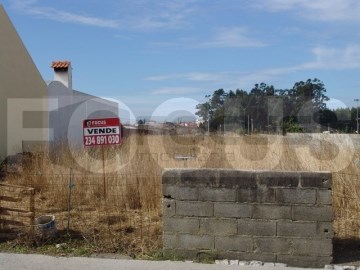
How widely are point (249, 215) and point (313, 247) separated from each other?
764mm

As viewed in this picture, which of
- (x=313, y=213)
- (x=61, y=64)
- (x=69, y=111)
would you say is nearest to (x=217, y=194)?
(x=313, y=213)

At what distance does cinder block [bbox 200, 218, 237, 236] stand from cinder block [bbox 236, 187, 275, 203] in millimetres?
288

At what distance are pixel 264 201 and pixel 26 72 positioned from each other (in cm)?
1234

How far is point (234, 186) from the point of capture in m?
4.77

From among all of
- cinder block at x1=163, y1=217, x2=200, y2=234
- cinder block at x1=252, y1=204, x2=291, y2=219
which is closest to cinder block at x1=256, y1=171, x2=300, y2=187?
cinder block at x1=252, y1=204, x2=291, y2=219

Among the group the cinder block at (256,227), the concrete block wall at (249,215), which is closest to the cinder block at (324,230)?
the concrete block wall at (249,215)

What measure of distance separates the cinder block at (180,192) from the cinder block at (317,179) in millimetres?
1197

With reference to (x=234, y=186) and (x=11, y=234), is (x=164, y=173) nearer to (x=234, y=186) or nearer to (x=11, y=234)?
(x=234, y=186)

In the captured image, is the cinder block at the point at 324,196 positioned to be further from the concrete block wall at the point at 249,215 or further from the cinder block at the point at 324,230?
the cinder block at the point at 324,230

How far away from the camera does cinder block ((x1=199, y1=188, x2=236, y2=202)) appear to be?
4781 mm

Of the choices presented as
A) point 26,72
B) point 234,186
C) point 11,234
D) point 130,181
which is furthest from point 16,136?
point 234,186

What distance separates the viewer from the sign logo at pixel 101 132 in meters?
7.98

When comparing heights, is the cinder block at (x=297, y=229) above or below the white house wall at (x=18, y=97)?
below

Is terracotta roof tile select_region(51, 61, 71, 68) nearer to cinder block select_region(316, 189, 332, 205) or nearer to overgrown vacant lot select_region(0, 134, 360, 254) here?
overgrown vacant lot select_region(0, 134, 360, 254)
